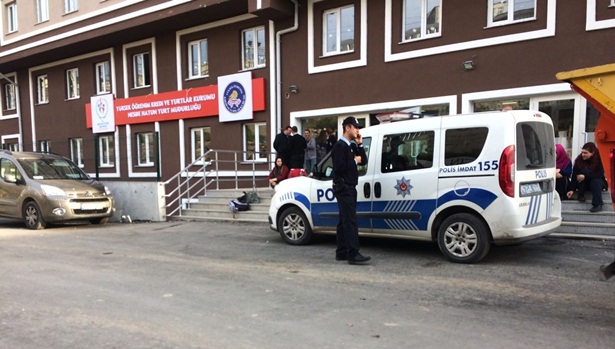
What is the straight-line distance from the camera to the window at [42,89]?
2055 centimetres

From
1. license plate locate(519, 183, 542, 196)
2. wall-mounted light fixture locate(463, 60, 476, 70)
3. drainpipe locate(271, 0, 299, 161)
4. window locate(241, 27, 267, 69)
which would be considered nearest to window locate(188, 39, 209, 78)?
window locate(241, 27, 267, 69)

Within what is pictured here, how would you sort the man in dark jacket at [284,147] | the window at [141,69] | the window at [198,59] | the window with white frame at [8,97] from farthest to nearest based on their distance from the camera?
the window with white frame at [8,97]
the window at [141,69]
the window at [198,59]
the man in dark jacket at [284,147]

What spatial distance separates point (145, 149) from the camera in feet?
56.4

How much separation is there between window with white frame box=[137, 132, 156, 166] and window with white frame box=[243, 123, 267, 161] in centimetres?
465

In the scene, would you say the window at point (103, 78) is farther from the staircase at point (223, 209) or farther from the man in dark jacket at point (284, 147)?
the man in dark jacket at point (284, 147)

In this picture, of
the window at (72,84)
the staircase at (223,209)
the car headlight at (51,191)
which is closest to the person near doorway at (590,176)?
the staircase at (223,209)

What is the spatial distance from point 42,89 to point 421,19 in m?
18.6

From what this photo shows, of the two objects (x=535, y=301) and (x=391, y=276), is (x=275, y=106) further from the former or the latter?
(x=535, y=301)

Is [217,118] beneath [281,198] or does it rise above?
above

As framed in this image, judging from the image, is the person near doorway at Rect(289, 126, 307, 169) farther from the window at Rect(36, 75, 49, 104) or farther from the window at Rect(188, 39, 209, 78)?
the window at Rect(36, 75, 49, 104)

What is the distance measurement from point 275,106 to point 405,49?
14.2ft

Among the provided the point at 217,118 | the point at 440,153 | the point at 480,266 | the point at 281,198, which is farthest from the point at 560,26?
the point at 217,118

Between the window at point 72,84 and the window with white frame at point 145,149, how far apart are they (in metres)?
4.69

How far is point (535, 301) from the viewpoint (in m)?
4.38
